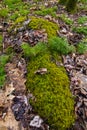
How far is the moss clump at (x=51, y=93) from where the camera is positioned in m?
5.55

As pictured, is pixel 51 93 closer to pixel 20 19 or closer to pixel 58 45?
pixel 58 45

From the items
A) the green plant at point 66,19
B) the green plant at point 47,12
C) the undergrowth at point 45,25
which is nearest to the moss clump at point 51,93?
the undergrowth at point 45,25

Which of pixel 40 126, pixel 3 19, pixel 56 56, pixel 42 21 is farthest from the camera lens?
pixel 3 19

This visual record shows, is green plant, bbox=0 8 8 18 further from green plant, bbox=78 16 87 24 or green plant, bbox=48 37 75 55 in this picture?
green plant, bbox=48 37 75 55

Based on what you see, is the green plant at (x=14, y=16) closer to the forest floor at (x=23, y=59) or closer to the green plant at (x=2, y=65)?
the forest floor at (x=23, y=59)

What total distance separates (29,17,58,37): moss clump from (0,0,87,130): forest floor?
0.49ft

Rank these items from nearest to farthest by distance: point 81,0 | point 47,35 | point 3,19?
1. point 47,35
2. point 3,19
3. point 81,0

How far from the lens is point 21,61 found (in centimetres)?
692

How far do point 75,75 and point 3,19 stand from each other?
13.4 feet

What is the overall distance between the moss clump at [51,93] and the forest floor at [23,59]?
14cm

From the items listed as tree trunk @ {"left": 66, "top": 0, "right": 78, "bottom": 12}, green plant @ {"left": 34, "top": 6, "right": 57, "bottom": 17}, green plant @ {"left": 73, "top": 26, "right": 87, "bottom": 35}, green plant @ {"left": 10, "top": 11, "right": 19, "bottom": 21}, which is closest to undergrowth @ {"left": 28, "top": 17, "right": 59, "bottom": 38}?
green plant @ {"left": 73, "top": 26, "right": 87, "bottom": 35}

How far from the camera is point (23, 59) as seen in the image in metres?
6.95

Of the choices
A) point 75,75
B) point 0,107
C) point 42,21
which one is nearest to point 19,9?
point 42,21

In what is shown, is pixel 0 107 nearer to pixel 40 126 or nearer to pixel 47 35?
pixel 40 126
